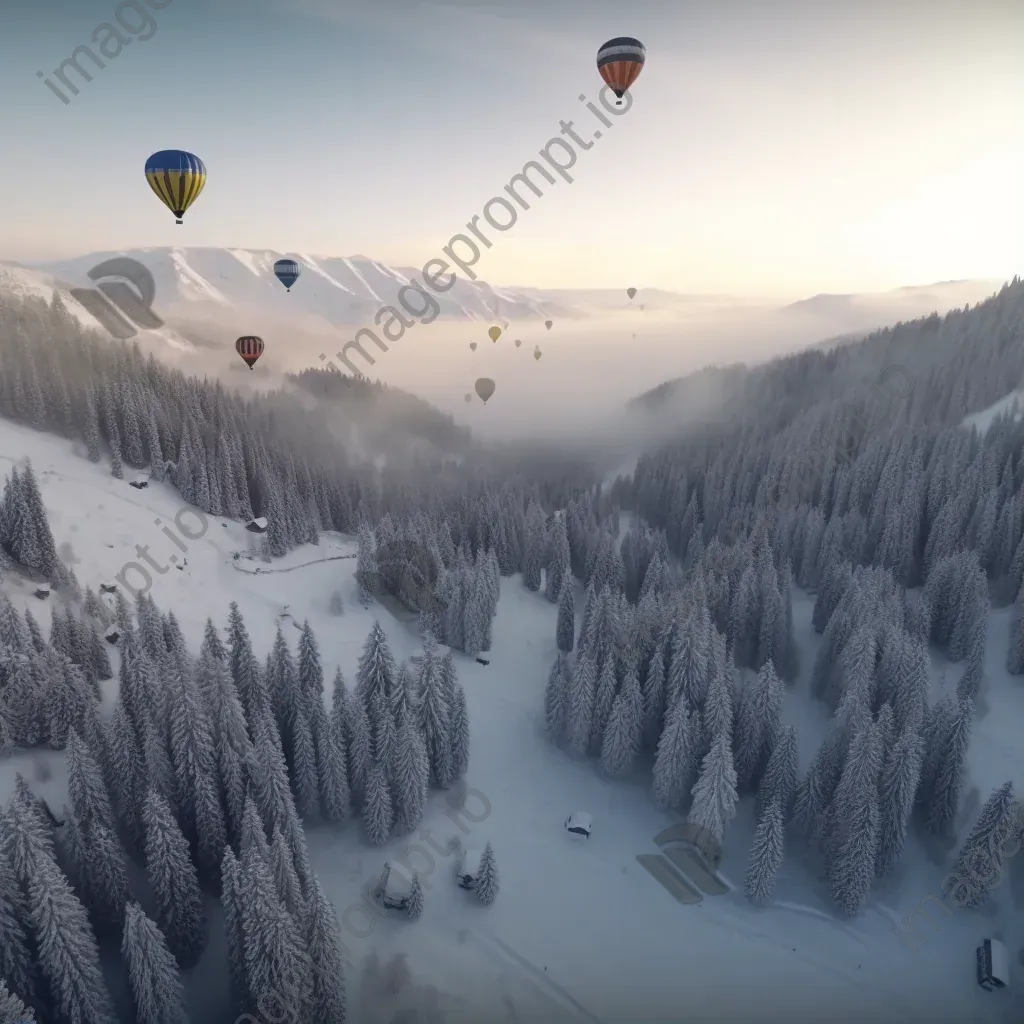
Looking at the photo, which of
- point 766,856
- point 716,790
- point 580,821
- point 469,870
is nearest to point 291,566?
point 469,870

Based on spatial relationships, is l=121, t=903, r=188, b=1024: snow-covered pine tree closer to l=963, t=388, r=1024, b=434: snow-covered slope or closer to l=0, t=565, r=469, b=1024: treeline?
l=0, t=565, r=469, b=1024: treeline

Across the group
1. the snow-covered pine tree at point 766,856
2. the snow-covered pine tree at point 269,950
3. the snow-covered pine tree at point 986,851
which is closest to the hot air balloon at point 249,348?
the snow-covered pine tree at point 269,950

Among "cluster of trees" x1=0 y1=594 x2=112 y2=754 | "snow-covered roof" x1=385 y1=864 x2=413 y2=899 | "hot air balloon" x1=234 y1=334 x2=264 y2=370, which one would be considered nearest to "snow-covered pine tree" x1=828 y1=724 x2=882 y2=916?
"snow-covered roof" x1=385 y1=864 x2=413 y2=899

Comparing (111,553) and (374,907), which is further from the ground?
(111,553)

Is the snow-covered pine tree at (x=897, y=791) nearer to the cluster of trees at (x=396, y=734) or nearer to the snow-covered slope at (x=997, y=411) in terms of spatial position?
the cluster of trees at (x=396, y=734)

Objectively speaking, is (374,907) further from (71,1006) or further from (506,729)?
(506,729)

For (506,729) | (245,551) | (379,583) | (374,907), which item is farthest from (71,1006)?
(245,551)
